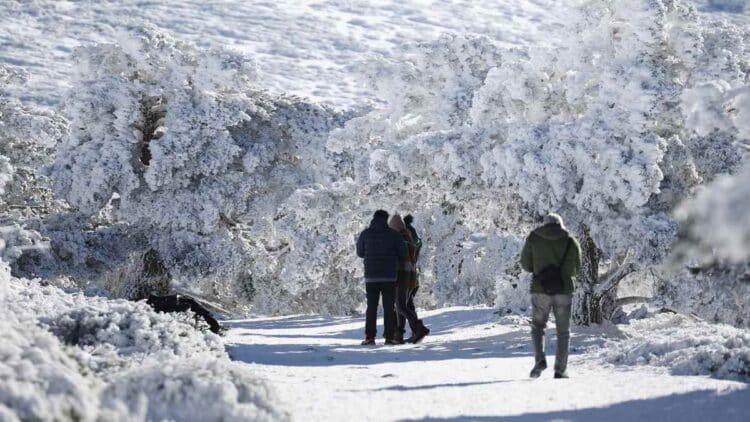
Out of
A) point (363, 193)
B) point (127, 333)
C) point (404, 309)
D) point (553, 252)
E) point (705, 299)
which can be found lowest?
point (705, 299)

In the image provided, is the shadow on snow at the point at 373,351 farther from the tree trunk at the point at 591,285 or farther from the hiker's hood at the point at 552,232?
the hiker's hood at the point at 552,232

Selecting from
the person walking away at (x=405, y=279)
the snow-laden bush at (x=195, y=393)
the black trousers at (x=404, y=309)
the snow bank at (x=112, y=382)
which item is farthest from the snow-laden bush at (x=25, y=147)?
the snow-laden bush at (x=195, y=393)

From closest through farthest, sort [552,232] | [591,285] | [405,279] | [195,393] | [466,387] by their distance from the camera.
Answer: [195,393] < [466,387] < [552,232] < [405,279] < [591,285]

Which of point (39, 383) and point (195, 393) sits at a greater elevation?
point (39, 383)

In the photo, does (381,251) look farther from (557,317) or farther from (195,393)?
(195,393)

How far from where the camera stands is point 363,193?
23422 mm

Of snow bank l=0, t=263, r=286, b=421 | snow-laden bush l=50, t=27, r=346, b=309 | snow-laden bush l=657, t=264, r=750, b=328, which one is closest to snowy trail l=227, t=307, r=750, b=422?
snow bank l=0, t=263, r=286, b=421

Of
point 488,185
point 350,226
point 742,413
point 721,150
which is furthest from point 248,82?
point 742,413

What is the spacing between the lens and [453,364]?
12898mm

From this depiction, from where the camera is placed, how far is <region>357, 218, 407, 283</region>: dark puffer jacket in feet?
49.1

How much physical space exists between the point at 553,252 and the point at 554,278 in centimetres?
28

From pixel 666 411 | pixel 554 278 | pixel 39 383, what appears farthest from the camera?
pixel 554 278

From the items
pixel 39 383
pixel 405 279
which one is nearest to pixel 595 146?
pixel 405 279

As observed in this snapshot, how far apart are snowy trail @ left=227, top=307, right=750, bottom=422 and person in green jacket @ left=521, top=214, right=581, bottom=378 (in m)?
0.33
